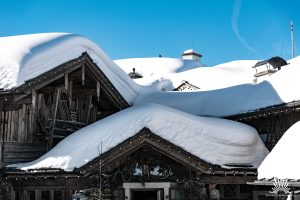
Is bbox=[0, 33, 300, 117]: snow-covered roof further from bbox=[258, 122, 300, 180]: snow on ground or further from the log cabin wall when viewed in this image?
bbox=[258, 122, 300, 180]: snow on ground

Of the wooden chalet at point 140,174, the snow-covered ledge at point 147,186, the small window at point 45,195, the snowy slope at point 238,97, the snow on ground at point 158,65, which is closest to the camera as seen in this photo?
the wooden chalet at point 140,174

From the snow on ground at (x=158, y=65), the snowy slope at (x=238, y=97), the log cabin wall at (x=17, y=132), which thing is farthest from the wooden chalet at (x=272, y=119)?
the snow on ground at (x=158, y=65)

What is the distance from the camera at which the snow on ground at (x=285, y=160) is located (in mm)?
14023

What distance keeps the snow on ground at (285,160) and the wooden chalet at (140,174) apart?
1250mm

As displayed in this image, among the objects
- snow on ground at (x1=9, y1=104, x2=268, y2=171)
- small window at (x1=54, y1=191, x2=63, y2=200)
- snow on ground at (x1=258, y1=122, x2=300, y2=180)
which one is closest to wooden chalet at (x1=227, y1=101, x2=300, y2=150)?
snow on ground at (x1=9, y1=104, x2=268, y2=171)

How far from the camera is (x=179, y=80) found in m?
32.9

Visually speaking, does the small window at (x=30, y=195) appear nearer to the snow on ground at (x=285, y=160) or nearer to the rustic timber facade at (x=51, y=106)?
the rustic timber facade at (x=51, y=106)

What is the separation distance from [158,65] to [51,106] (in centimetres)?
5357

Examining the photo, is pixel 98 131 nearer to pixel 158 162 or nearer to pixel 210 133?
pixel 158 162

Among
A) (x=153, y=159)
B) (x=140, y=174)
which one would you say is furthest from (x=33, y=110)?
(x=153, y=159)

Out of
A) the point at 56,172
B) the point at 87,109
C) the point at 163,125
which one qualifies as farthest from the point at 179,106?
the point at 56,172

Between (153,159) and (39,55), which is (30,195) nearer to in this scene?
(153,159)

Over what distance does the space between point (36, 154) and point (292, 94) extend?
1041 cm

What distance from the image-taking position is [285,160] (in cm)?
1480
